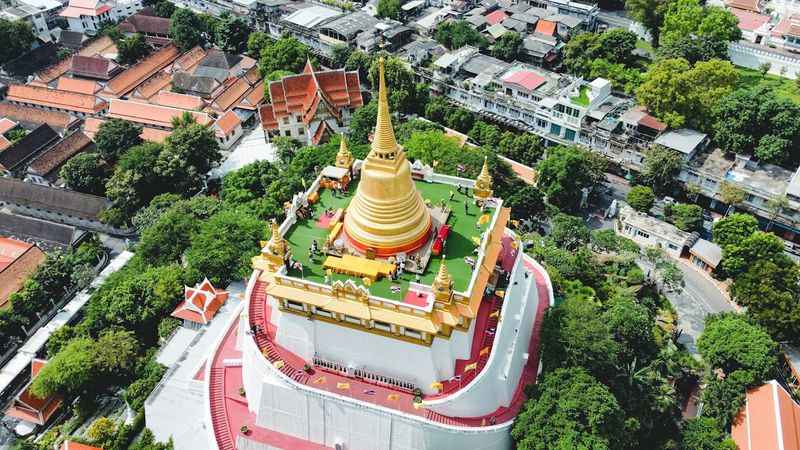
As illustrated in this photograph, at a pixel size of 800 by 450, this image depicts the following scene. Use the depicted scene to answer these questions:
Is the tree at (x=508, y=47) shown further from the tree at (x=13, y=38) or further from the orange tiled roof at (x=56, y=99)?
the tree at (x=13, y=38)

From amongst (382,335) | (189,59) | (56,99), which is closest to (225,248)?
(382,335)

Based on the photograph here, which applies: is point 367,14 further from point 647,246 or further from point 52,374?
point 52,374

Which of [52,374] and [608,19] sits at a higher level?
[608,19]

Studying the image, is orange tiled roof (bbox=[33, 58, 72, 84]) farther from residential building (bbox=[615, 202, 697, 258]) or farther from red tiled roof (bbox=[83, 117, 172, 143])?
residential building (bbox=[615, 202, 697, 258])

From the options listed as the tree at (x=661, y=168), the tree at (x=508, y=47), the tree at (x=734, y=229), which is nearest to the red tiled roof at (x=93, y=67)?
the tree at (x=508, y=47)

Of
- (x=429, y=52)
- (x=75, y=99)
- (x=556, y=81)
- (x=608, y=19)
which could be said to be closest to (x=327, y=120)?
(x=429, y=52)

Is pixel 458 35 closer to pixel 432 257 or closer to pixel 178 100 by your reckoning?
pixel 178 100

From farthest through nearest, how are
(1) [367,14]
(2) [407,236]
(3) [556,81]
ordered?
(1) [367,14]
(3) [556,81]
(2) [407,236]
